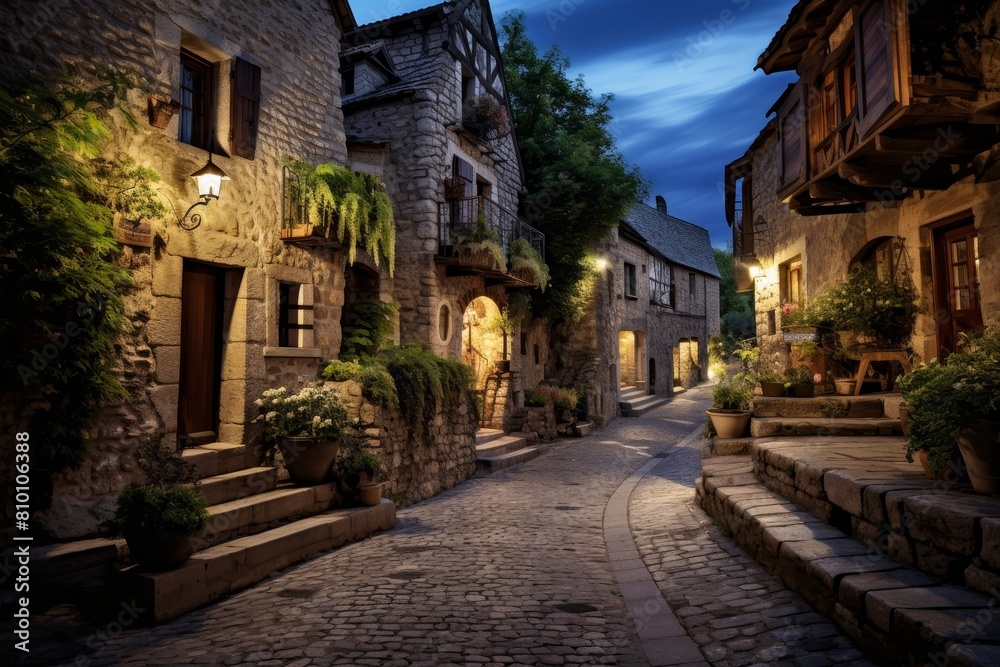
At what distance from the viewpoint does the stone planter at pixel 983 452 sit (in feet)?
12.3

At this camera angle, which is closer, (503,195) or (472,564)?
(472,564)

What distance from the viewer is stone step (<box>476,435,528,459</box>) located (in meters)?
12.5

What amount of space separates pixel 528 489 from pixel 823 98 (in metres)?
7.06

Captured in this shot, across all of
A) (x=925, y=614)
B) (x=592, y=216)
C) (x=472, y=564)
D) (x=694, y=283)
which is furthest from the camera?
(x=694, y=283)

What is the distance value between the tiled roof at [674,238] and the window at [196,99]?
19.8 metres

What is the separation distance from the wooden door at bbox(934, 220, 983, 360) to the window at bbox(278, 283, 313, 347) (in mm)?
7446

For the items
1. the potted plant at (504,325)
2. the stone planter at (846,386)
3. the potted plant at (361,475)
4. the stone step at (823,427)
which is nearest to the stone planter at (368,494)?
the potted plant at (361,475)

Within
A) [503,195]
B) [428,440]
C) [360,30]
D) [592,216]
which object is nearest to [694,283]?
[592,216]

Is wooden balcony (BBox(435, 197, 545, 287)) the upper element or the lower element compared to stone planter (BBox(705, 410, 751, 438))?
upper

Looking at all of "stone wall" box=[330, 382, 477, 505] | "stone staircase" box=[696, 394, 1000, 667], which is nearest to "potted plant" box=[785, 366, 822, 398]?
"stone staircase" box=[696, 394, 1000, 667]

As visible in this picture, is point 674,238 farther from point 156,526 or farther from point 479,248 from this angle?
point 156,526

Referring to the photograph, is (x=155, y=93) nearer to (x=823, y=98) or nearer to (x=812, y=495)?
(x=812, y=495)

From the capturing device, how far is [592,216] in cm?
1709

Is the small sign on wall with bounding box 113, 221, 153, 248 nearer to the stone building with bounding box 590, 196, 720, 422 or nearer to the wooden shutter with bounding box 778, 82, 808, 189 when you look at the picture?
the wooden shutter with bounding box 778, 82, 808, 189
